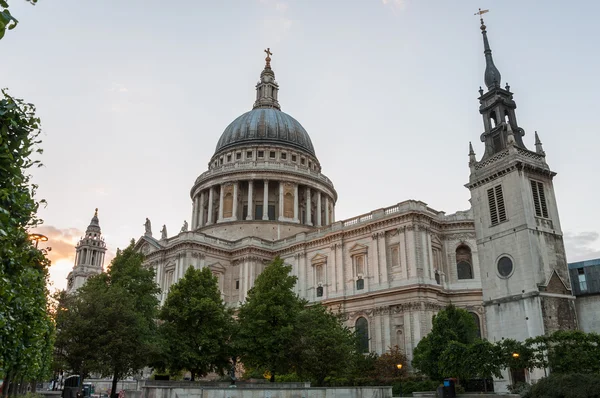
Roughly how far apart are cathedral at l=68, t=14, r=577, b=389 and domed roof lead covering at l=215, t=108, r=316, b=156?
238mm

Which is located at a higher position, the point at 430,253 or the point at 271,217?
the point at 271,217

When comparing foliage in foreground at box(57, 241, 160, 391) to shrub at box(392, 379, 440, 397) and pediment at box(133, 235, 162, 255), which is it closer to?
shrub at box(392, 379, 440, 397)

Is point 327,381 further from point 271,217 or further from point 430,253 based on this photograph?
point 271,217

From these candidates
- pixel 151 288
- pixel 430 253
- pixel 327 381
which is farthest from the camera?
pixel 430 253

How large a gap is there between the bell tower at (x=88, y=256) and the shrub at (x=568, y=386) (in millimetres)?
107934

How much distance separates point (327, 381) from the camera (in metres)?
44.4

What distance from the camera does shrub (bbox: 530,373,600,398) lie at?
2275cm

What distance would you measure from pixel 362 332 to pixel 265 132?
4181 centimetres

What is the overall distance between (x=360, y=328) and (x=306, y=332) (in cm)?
1840

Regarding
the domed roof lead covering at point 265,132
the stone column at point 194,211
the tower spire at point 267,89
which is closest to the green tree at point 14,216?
A: the stone column at point 194,211

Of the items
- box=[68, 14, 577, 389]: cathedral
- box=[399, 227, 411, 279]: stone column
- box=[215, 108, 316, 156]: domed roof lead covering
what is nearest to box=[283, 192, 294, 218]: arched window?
box=[68, 14, 577, 389]: cathedral

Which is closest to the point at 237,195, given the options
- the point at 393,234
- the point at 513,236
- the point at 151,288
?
the point at 393,234

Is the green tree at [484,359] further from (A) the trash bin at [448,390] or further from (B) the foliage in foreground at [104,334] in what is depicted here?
(B) the foliage in foreground at [104,334]

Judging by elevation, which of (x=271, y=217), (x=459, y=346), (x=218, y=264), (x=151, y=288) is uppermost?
(x=271, y=217)
